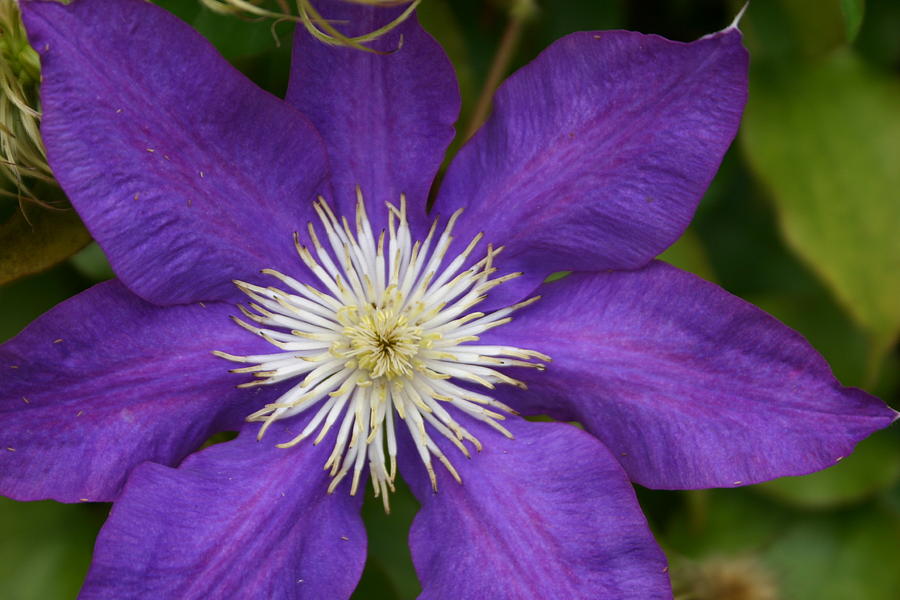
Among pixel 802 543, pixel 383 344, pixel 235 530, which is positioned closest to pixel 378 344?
pixel 383 344

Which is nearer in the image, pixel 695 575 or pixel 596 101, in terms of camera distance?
pixel 596 101

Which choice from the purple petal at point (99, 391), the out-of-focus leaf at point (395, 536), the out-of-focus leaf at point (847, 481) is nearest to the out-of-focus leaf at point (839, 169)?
the out-of-focus leaf at point (847, 481)

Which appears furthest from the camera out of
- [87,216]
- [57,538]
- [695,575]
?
[695,575]

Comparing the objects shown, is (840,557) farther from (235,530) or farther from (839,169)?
(235,530)

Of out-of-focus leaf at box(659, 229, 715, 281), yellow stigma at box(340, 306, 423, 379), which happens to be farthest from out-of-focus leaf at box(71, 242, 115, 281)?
out-of-focus leaf at box(659, 229, 715, 281)

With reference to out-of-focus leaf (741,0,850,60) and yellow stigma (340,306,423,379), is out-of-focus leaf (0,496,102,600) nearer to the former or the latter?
yellow stigma (340,306,423,379)

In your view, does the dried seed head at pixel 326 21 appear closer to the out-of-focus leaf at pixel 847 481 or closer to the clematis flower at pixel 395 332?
the clematis flower at pixel 395 332

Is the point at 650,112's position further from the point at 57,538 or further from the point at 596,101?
the point at 57,538

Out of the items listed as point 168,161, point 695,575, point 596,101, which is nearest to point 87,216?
point 168,161
